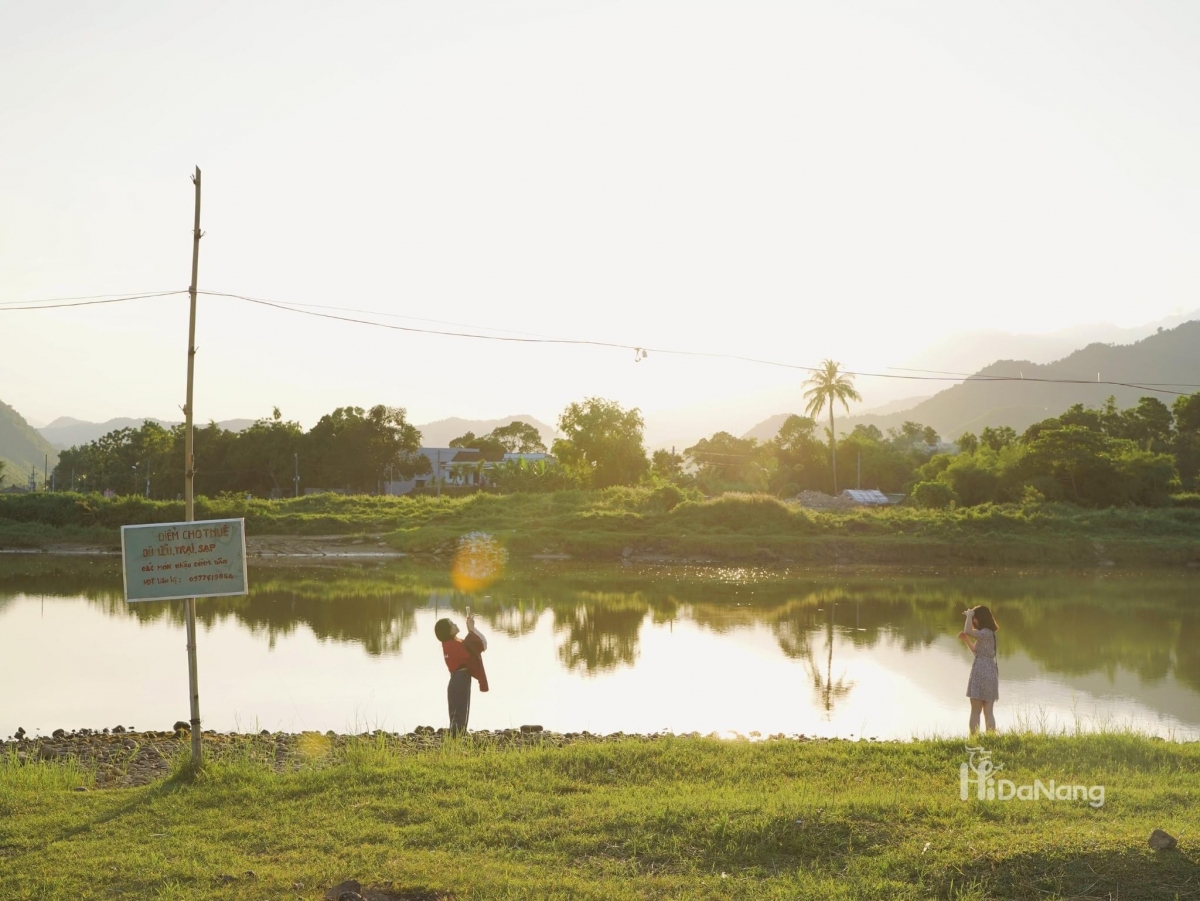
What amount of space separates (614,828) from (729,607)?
22.6 meters

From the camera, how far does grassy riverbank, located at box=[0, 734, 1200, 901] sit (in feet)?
20.0

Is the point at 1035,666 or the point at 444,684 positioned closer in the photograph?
the point at 444,684

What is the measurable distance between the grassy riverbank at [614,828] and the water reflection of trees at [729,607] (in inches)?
335

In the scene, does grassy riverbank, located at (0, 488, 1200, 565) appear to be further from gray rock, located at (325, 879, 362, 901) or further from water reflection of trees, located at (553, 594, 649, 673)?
gray rock, located at (325, 879, 362, 901)

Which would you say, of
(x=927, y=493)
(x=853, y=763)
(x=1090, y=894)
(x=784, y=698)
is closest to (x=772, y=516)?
(x=927, y=493)

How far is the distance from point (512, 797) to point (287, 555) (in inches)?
1602

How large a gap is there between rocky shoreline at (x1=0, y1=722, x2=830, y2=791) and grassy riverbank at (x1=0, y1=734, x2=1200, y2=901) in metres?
0.65

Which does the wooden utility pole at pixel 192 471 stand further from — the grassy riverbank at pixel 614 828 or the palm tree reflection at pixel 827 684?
the palm tree reflection at pixel 827 684

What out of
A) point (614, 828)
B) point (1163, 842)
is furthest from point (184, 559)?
point (1163, 842)

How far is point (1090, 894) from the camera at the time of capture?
19.5 ft

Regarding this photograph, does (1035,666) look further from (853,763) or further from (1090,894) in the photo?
(1090,894)

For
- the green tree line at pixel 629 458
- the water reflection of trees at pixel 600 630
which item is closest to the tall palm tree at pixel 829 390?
the green tree line at pixel 629 458

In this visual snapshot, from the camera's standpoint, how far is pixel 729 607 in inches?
1152

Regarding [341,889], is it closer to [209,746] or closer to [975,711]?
[209,746]
